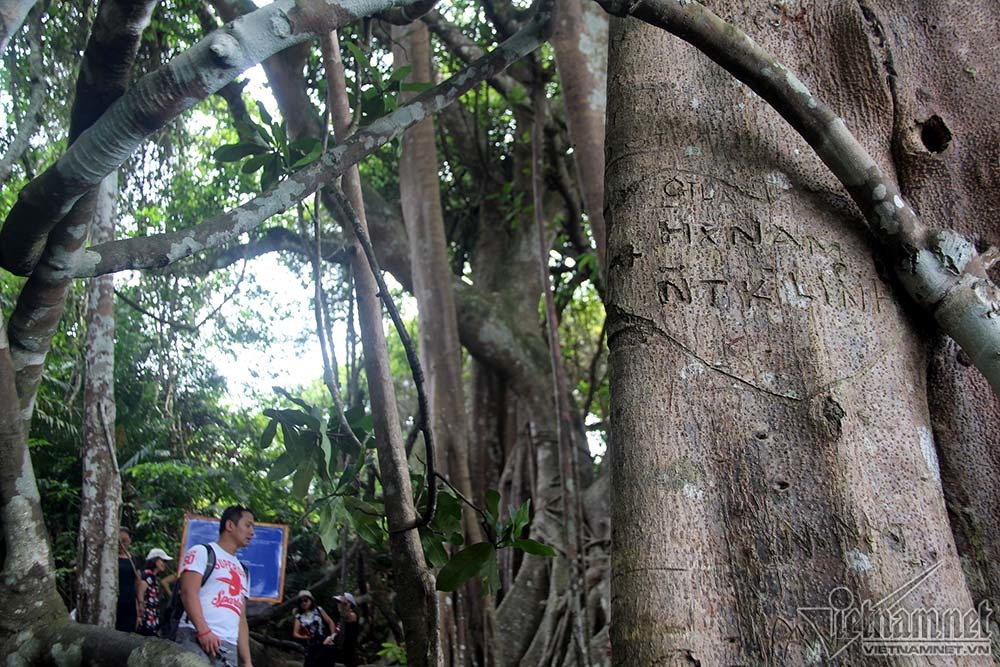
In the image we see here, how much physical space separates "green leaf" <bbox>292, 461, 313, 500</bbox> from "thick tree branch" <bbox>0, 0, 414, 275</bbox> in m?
0.85

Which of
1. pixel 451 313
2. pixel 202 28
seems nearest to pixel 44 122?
pixel 202 28

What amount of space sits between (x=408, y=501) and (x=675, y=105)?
50.1 inches

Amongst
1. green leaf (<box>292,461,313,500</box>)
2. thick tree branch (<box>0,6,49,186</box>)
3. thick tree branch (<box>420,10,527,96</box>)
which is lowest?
green leaf (<box>292,461,313,500</box>)

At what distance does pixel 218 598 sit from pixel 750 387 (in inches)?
102

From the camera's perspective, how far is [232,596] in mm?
3600

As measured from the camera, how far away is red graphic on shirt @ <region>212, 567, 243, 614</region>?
139 inches

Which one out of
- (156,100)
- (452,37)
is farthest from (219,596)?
(452,37)

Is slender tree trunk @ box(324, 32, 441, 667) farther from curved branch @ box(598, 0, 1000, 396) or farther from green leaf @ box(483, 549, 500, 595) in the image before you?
curved branch @ box(598, 0, 1000, 396)

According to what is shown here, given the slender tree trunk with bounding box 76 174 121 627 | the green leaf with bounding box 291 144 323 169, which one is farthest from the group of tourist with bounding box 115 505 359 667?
the green leaf with bounding box 291 144 323 169

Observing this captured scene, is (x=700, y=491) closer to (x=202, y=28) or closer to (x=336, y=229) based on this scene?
(x=202, y=28)

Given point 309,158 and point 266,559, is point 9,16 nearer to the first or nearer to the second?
point 309,158

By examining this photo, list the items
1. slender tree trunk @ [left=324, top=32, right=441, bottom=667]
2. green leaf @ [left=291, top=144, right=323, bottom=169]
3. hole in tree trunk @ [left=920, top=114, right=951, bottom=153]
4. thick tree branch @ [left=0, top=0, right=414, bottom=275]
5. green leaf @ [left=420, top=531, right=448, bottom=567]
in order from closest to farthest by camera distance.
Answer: thick tree branch @ [left=0, top=0, right=414, bottom=275] < slender tree trunk @ [left=324, top=32, right=441, bottom=667] < green leaf @ [left=291, top=144, right=323, bottom=169] < green leaf @ [left=420, top=531, right=448, bottom=567] < hole in tree trunk @ [left=920, top=114, right=951, bottom=153]

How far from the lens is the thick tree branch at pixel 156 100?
5.30 feet

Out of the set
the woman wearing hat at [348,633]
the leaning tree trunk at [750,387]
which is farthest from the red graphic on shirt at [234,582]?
the woman wearing hat at [348,633]
